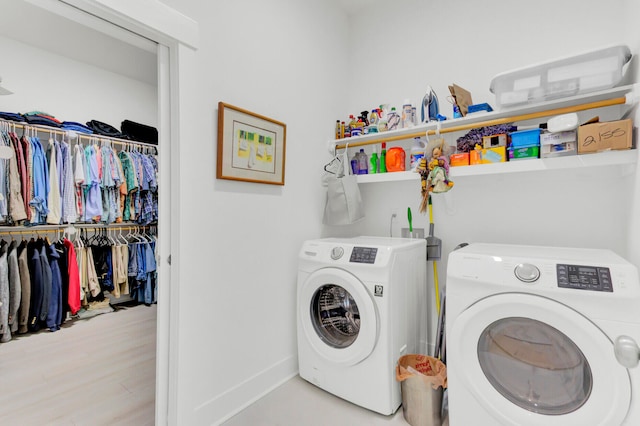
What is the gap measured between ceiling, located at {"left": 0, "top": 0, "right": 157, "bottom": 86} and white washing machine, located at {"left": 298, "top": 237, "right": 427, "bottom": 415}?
208cm

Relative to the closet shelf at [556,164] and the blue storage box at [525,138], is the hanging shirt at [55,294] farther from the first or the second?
the blue storage box at [525,138]

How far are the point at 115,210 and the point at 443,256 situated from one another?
11.1ft

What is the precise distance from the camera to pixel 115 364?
7.41ft

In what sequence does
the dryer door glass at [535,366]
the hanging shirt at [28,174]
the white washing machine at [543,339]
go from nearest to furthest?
the white washing machine at [543,339], the dryer door glass at [535,366], the hanging shirt at [28,174]

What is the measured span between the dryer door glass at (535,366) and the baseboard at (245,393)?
1.24 meters

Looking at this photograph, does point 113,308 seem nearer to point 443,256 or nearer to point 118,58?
point 118,58

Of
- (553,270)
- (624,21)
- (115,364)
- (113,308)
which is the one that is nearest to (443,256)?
(553,270)

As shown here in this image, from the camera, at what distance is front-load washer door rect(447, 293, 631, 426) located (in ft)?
3.50

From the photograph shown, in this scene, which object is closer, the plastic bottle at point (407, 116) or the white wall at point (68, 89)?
the plastic bottle at point (407, 116)

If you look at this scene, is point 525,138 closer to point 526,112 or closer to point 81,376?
point 526,112

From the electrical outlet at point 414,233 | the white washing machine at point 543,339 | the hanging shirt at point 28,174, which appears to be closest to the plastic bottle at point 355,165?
the electrical outlet at point 414,233

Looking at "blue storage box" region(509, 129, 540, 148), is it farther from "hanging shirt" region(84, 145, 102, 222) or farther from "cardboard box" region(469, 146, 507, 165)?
"hanging shirt" region(84, 145, 102, 222)

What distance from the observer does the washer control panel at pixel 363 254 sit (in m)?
1.68

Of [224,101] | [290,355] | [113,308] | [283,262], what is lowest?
[113,308]
